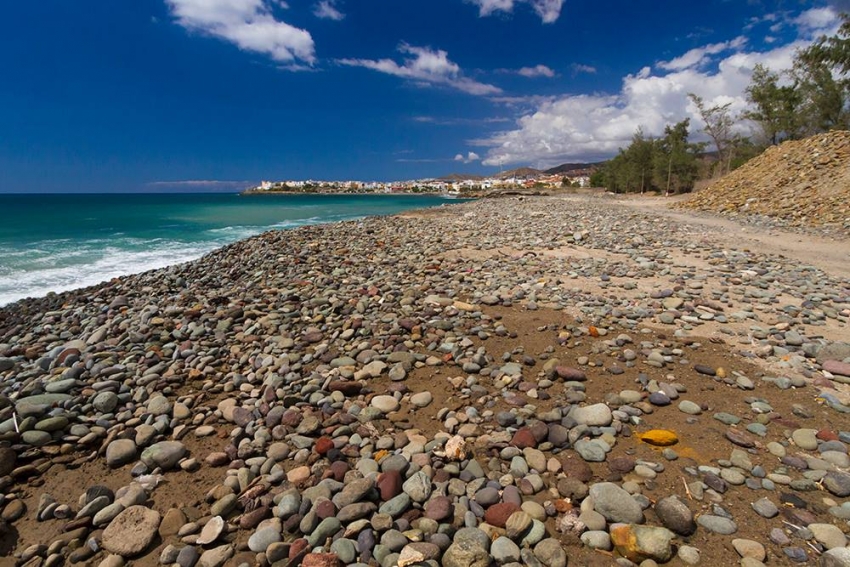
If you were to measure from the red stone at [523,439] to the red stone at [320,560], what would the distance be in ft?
4.90

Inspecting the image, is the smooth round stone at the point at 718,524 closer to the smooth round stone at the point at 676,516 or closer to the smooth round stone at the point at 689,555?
the smooth round stone at the point at 676,516

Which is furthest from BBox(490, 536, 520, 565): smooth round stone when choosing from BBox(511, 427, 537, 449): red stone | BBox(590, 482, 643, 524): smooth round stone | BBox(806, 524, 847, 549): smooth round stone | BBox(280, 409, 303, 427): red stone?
BBox(280, 409, 303, 427): red stone

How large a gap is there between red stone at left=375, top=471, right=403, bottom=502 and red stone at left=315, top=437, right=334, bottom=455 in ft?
1.82

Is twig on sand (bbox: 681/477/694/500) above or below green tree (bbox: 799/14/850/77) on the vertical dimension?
below

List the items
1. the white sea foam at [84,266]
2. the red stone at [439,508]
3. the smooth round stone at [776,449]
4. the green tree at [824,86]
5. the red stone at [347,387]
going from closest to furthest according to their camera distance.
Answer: the red stone at [439,508] < the smooth round stone at [776,449] < the red stone at [347,387] < the white sea foam at [84,266] < the green tree at [824,86]

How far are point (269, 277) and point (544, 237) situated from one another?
7741 millimetres

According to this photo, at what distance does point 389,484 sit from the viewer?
8.45 feet

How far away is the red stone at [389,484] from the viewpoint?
2.54m

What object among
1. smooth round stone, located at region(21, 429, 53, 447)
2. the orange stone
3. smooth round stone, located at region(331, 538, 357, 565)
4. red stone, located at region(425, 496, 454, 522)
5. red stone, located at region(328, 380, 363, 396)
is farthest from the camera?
red stone, located at region(328, 380, 363, 396)

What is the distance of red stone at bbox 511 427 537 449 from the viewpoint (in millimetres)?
2918

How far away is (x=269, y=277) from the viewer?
7.70 meters

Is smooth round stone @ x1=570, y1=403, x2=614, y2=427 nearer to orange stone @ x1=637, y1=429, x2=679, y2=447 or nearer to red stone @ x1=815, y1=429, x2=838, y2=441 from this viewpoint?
orange stone @ x1=637, y1=429, x2=679, y2=447

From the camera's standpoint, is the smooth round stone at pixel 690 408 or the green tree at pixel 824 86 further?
the green tree at pixel 824 86

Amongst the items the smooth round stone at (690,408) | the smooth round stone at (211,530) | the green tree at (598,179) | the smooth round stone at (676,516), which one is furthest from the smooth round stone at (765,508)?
the green tree at (598,179)
